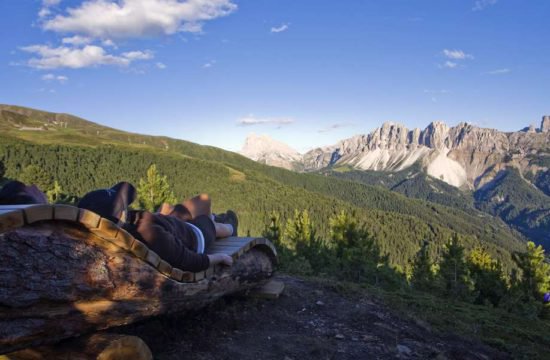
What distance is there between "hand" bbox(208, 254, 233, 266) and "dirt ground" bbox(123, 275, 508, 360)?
0.95 meters

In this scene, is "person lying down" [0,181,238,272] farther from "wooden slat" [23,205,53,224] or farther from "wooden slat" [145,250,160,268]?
"wooden slat" [23,205,53,224]

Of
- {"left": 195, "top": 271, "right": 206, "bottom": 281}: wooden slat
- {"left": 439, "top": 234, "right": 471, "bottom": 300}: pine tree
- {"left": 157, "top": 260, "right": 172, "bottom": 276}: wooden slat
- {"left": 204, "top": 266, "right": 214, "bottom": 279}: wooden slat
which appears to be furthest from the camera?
{"left": 439, "top": 234, "right": 471, "bottom": 300}: pine tree

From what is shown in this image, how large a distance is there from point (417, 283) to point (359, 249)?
5623 millimetres

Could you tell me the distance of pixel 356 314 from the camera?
7801 millimetres

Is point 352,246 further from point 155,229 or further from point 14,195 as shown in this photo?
point 14,195

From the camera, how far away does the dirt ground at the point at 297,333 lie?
17.2 ft

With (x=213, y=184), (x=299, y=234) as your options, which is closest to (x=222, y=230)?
(x=299, y=234)

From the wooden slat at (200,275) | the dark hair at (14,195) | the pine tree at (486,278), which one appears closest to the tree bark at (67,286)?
the wooden slat at (200,275)

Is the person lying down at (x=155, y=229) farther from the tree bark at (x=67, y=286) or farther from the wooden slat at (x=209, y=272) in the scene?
the tree bark at (x=67, y=286)

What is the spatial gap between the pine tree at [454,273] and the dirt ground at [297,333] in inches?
701

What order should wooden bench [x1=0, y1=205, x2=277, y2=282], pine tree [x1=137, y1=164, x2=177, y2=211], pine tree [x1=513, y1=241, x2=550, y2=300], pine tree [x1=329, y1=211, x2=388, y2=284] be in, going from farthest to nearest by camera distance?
pine tree [x1=137, y1=164, x2=177, y2=211] → pine tree [x1=329, y1=211, x2=388, y2=284] → pine tree [x1=513, y1=241, x2=550, y2=300] → wooden bench [x1=0, y1=205, x2=277, y2=282]

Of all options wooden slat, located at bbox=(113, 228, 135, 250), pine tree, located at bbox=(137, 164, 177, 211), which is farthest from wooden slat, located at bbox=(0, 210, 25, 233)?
pine tree, located at bbox=(137, 164, 177, 211)

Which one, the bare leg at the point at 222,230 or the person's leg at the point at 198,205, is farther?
the bare leg at the point at 222,230

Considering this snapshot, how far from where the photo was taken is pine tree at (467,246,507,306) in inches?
1120
